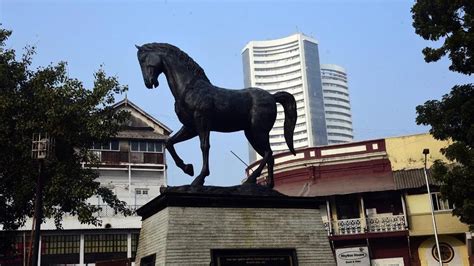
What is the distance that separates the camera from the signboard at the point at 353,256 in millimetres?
27406

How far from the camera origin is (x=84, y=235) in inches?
1262

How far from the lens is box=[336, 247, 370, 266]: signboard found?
27406 millimetres

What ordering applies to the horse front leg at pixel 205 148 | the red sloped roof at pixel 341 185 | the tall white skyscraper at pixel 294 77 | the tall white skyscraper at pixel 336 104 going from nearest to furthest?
the horse front leg at pixel 205 148 → the red sloped roof at pixel 341 185 → the tall white skyscraper at pixel 294 77 → the tall white skyscraper at pixel 336 104

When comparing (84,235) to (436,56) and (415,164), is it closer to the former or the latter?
(415,164)

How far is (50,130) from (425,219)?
778 inches

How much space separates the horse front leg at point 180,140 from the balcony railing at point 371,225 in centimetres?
1984

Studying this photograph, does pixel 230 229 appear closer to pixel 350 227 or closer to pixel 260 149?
pixel 260 149

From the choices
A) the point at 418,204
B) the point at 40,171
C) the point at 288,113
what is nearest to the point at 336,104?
the point at 418,204

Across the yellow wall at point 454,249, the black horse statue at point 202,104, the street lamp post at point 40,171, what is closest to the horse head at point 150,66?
the black horse statue at point 202,104

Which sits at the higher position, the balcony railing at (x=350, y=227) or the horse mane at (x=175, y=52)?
the horse mane at (x=175, y=52)

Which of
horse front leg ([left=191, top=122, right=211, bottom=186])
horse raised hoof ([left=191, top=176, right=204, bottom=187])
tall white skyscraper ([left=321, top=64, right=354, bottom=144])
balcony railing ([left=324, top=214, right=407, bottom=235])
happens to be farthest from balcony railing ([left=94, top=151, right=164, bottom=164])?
tall white skyscraper ([left=321, top=64, right=354, bottom=144])

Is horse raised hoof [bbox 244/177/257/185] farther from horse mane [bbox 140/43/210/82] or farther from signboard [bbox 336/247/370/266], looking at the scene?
signboard [bbox 336/247/370/266]

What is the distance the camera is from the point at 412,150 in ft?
93.5

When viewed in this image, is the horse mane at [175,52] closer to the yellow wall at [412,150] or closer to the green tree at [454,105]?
the green tree at [454,105]
